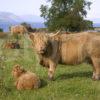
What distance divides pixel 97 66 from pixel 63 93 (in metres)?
2.35

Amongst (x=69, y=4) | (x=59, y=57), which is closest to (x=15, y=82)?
(x=59, y=57)

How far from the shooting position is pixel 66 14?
6838 cm

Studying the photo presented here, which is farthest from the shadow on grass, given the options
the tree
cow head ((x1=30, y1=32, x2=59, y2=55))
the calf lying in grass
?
the tree

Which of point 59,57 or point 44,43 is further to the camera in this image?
point 59,57

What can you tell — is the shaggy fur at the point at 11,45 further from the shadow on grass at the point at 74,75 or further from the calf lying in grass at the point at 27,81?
the calf lying in grass at the point at 27,81

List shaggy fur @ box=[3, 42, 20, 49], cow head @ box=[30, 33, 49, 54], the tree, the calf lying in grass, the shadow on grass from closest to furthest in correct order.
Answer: the calf lying in grass → cow head @ box=[30, 33, 49, 54] → the shadow on grass → shaggy fur @ box=[3, 42, 20, 49] → the tree

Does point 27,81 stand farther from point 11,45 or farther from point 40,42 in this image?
point 11,45

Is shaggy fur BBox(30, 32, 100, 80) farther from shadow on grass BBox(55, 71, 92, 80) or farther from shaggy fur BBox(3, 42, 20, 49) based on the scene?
shaggy fur BBox(3, 42, 20, 49)

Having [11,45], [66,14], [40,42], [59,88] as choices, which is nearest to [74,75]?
Result: [40,42]

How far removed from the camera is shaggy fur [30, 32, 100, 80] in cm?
1322

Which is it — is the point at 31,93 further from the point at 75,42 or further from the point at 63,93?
the point at 75,42

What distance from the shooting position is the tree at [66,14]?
6394cm

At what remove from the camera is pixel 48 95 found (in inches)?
436

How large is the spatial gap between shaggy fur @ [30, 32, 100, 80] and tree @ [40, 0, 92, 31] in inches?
1934
